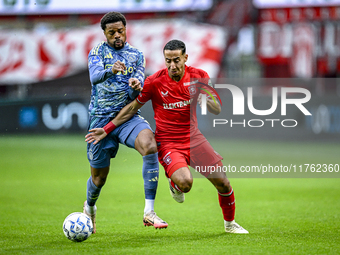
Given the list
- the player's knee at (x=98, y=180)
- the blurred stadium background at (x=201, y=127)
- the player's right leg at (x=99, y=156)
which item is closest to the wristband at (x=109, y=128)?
the player's right leg at (x=99, y=156)

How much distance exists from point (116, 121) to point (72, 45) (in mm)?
16557

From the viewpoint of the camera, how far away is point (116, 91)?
5305 millimetres

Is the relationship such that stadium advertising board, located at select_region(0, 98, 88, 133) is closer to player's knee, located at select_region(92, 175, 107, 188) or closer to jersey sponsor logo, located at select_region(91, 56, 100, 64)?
player's knee, located at select_region(92, 175, 107, 188)

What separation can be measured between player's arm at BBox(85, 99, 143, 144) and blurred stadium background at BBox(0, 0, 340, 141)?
47.0 ft

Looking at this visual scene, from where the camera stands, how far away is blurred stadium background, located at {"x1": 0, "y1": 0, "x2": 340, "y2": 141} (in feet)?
64.6

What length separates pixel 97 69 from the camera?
5012 mm

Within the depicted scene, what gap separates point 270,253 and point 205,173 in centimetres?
120

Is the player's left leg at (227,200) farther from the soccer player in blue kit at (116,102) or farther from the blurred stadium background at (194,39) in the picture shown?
the blurred stadium background at (194,39)

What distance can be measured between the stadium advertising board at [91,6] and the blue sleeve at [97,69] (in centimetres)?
1620

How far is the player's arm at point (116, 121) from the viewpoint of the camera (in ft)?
17.2

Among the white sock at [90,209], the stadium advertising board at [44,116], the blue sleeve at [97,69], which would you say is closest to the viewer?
the blue sleeve at [97,69]

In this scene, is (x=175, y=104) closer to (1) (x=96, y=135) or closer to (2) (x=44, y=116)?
(1) (x=96, y=135)

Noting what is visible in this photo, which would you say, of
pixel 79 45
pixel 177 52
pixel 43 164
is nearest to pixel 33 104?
pixel 43 164

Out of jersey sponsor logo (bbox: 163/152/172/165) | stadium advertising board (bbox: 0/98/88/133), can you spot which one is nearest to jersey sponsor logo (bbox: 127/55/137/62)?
jersey sponsor logo (bbox: 163/152/172/165)
